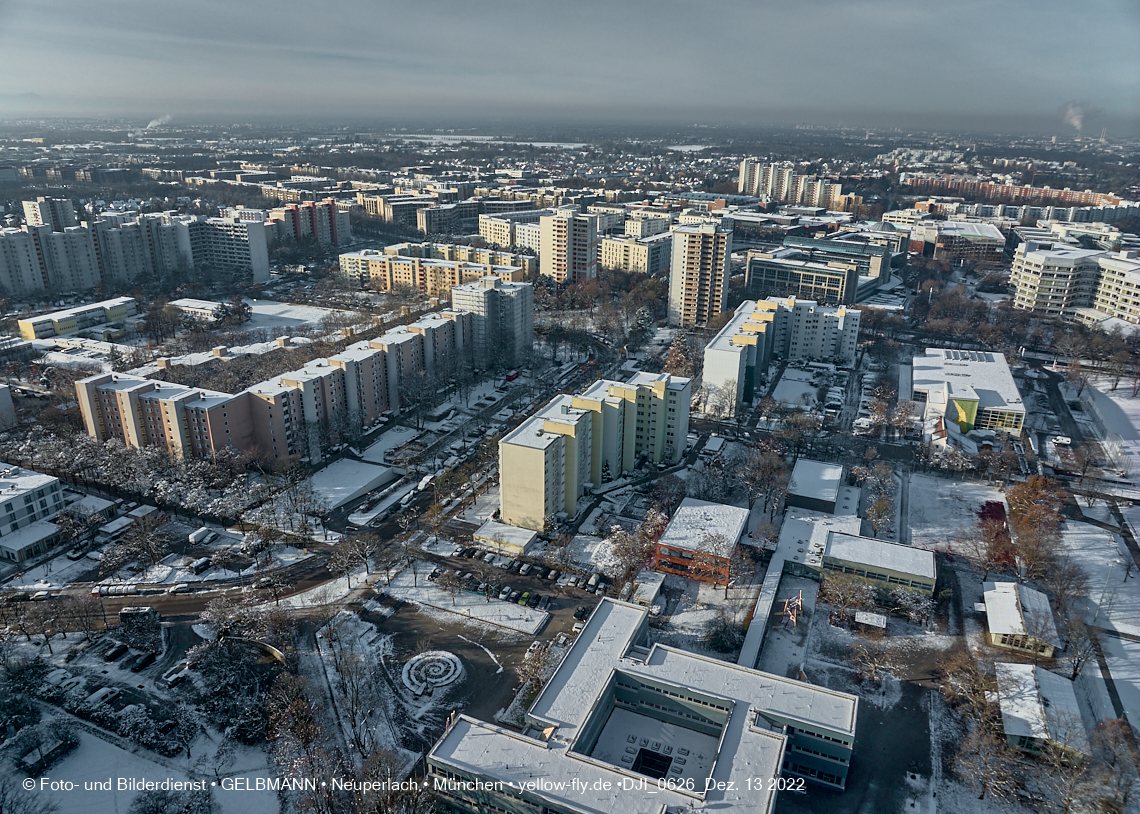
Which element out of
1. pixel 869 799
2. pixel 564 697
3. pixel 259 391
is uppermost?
pixel 259 391

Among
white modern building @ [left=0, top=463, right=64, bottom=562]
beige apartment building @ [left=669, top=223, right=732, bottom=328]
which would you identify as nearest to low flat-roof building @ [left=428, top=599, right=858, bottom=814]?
white modern building @ [left=0, top=463, right=64, bottom=562]

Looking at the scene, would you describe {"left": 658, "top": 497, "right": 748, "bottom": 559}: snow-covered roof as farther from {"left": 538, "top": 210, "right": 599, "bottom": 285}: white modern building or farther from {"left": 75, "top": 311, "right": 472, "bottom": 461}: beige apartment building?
{"left": 538, "top": 210, "right": 599, "bottom": 285}: white modern building

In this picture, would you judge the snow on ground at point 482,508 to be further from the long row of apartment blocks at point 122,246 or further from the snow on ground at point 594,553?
the long row of apartment blocks at point 122,246

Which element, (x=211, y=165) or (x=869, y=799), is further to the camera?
(x=211, y=165)

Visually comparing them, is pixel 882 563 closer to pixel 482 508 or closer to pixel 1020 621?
pixel 1020 621

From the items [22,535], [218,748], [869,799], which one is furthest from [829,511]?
[22,535]

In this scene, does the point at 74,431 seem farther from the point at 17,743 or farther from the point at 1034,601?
the point at 1034,601

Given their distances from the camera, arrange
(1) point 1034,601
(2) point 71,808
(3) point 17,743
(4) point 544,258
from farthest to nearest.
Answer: (4) point 544,258 → (1) point 1034,601 → (3) point 17,743 → (2) point 71,808
